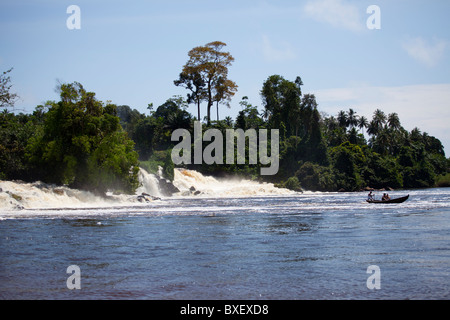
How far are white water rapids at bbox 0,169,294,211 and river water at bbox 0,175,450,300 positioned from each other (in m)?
10.9

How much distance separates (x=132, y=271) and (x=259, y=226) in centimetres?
1119

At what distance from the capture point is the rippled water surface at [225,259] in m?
10.0

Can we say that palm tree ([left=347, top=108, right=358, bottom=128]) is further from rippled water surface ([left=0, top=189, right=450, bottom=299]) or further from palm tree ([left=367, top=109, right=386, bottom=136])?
rippled water surface ([left=0, top=189, right=450, bottom=299])

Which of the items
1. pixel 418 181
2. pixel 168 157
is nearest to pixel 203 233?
pixel 168 157

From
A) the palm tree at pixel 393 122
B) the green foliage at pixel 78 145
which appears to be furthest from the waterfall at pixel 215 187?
the palm tree at pixel 393 122

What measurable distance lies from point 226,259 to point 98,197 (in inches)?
1194

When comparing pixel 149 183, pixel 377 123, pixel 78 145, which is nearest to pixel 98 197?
pixel 78 145

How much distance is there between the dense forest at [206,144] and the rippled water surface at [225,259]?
756 inches

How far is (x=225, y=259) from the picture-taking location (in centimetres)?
1364

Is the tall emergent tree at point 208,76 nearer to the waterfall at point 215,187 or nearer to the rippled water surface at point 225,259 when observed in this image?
the waterfall at point 215,187

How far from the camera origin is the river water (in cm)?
1000

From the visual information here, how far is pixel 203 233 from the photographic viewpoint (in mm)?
19797
